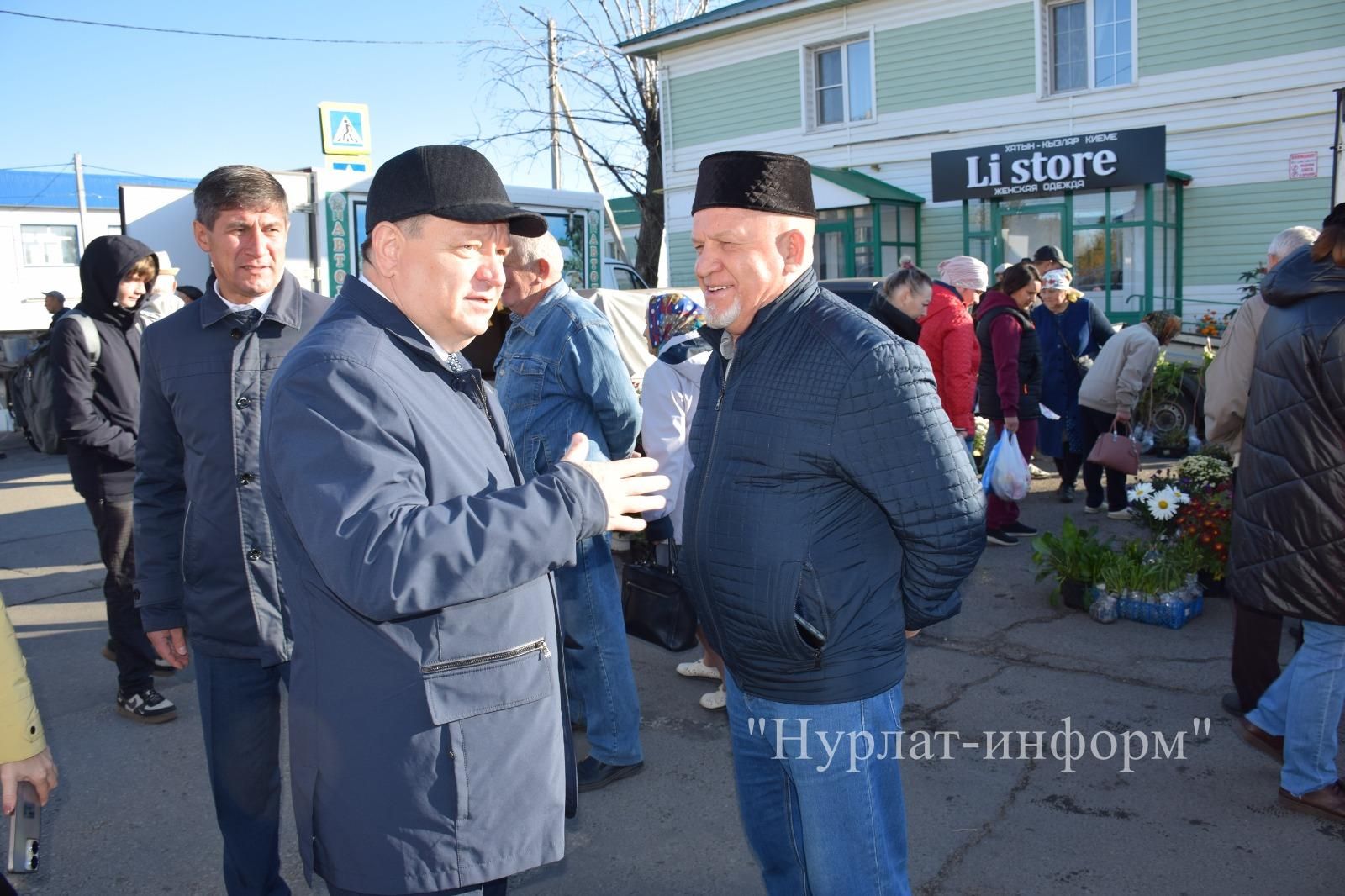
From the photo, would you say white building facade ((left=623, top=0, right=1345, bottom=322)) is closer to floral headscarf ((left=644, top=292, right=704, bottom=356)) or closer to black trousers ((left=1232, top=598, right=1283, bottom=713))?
black trousers ((left=1232, top=598, right=1283, bottom=713))

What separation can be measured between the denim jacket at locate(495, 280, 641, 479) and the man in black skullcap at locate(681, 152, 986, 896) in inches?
55.7

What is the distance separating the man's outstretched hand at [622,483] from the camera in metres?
1.82

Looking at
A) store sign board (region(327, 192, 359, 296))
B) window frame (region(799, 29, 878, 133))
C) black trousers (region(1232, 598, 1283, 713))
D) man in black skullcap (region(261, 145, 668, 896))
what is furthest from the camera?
window frame (region(799, 29, 878, 133))

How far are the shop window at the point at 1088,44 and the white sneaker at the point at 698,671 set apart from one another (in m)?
15.7

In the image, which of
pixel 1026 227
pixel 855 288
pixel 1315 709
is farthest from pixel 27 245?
pixel 1315 709

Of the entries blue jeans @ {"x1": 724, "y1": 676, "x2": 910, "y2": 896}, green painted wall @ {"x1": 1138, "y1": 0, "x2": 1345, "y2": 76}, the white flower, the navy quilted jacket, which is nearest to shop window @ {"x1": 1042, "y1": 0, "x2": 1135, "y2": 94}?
green painted wall @ {"x1": 1138, "y1": 0, "x2": 1345, "y2": 76}

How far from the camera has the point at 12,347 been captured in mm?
20922

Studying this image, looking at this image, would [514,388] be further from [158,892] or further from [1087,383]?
[1087,383]

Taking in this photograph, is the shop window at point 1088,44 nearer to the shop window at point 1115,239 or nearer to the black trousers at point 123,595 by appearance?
the shop window at point 1115,239

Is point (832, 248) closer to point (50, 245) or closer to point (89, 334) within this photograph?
point (89, 334)

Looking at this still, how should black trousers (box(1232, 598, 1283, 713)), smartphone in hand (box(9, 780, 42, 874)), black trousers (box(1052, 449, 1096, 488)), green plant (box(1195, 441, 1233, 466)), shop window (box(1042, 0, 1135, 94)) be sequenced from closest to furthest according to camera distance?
smartphone in hand (box(9, 780, 42, 874)) < black trousers (box(1232, 598, 1283, 713)) < green plant (box(1195, 441, 1233, 466)) < black trousers (box(1052, 449, 1096, 488)) < shop window (box(1042, 0, 1135, 94))

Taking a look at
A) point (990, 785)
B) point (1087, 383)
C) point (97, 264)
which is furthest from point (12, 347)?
point (990, 785)

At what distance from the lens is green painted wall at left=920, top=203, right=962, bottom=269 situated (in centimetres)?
1902

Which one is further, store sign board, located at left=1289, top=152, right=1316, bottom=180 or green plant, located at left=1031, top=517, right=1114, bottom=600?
store sign board, located at left=1289, top=152, right=1316, bottom=180
